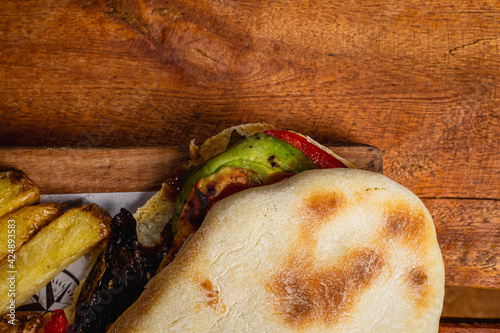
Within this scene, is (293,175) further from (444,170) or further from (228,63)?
(444,170)

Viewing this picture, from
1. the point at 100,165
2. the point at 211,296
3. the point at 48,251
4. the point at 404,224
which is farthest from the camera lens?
the point at 100,165

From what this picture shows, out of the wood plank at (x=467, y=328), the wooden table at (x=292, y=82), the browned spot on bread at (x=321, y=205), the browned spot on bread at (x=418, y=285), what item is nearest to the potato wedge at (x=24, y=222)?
the wooden table at (x=292, y=82)

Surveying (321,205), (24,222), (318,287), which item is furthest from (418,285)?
(24,222)

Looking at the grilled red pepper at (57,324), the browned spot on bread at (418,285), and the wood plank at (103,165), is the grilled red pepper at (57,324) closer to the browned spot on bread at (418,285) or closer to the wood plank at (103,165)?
the wood plank at (103,165)

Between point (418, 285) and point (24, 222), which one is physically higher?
point (24, 222)

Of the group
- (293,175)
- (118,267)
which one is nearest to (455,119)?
(293,175)

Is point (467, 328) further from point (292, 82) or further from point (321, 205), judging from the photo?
point (292, 82)

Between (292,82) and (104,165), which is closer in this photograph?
(104,165)

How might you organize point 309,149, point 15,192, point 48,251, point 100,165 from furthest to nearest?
point 100,165 < point 309,149 < point 15,192 < point 48,251
